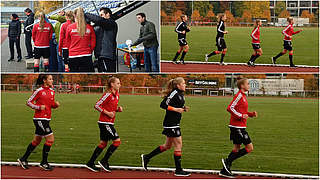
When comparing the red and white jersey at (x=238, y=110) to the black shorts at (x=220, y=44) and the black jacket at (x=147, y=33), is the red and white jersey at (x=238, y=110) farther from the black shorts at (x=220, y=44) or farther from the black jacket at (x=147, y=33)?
the black shorts at (x=220, y=44)

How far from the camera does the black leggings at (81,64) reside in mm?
12070

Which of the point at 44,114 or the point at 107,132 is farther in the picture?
the point at 44,114

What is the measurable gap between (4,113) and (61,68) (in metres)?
9.40

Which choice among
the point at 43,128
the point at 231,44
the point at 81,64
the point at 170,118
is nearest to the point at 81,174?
the point at 43,128

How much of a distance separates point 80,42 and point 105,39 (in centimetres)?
61

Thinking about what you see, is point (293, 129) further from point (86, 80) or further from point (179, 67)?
point (86, 80)

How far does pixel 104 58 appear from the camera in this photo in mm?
12016

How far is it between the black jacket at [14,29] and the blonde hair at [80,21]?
1764 millimetres

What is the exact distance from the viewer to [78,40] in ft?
38.8

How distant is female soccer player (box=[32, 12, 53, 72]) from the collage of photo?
0.03 metres

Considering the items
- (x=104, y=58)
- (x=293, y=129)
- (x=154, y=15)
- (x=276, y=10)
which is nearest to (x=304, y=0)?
(x=276, y=10)

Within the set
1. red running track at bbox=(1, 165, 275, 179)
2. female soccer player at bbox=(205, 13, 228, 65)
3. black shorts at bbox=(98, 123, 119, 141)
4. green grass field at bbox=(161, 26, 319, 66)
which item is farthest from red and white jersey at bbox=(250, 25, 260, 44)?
black shorts at bbox=(98, 123, 119, 141)

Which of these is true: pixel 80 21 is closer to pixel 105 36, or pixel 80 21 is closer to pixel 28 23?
pixel 105 36

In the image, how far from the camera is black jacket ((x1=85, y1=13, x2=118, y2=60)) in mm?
11625
